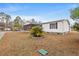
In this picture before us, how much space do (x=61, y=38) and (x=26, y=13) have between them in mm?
680

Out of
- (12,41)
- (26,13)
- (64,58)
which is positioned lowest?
(64,58)

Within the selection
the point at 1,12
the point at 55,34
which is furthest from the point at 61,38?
the point at 1,12

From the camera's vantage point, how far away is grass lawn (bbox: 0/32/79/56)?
3924 millimetres

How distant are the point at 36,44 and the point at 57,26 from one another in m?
Answer: 0.44

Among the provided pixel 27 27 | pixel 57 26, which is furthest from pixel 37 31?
pixel 57 26

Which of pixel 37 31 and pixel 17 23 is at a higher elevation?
pixel 17 23

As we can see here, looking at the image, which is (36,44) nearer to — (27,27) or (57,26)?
(27,27)

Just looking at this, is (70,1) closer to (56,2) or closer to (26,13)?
(56,2)

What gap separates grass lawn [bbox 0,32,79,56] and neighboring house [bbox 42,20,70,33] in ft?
0.30

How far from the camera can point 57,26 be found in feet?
13.0

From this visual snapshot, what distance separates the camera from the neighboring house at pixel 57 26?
3945mm

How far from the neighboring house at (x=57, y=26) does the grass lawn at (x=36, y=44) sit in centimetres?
9

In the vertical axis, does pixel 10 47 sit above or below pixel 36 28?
below

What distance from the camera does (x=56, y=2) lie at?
12.9ft
